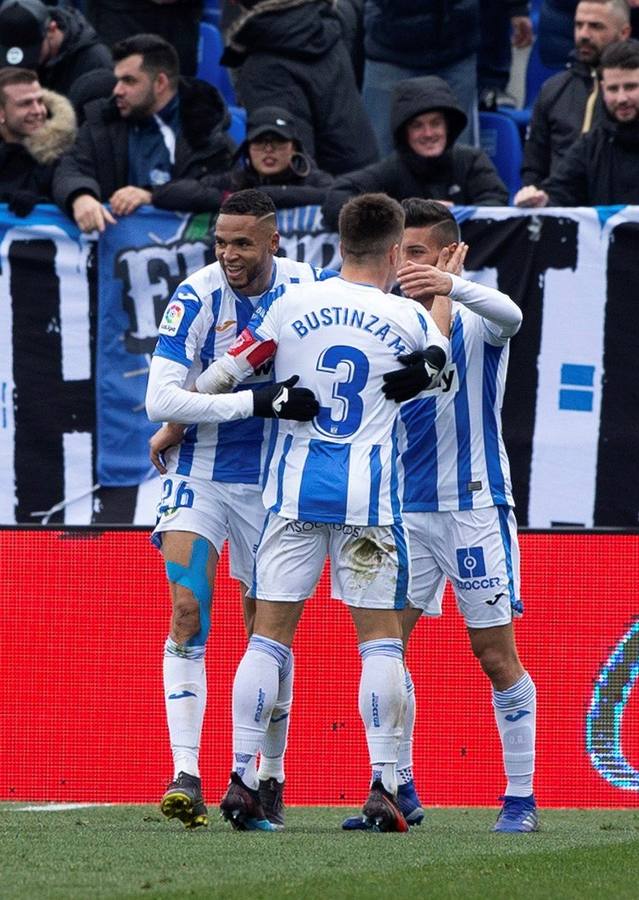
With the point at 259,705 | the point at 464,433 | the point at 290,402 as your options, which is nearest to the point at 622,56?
the point at 464,433

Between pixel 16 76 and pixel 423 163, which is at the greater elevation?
pixel 16 76

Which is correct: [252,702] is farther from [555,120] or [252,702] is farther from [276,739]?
[555,120]

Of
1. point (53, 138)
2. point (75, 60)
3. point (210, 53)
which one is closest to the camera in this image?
point (53, 138)

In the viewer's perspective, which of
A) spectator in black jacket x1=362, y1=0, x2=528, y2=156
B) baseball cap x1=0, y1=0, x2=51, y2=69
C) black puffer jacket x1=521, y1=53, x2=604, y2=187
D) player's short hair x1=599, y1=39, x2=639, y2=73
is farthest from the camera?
spectator in black jacket x1=362, y1=0, x2=528, y2=156

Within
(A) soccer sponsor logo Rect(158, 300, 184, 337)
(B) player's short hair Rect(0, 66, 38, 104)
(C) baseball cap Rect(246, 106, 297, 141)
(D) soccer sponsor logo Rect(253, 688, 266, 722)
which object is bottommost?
(D) soccer sponsor logo Rect(253, 688, 266, 722)

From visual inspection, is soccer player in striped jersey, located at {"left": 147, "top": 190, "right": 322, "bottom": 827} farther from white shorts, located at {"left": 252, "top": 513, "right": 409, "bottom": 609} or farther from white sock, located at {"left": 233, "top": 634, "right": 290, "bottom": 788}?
white shorts, located at {"left": 252, "top": 513, "right": 409, "bottom": 609}

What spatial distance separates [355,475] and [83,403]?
4480mm

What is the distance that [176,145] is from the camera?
10.8m

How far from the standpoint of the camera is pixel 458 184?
10273 millimetres

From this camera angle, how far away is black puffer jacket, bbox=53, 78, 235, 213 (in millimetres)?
10609

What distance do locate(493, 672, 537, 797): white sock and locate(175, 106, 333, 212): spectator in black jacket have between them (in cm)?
413

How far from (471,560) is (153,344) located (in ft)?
12.9

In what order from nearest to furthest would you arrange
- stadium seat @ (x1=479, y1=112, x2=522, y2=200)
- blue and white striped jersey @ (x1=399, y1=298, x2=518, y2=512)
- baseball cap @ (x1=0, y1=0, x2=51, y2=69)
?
blue and white striped jersey @ (x1=399, y1=298, x2=518, y2=512) → baseball cap @ (x1=0, y1=0, x2=51, y2=69) → stadium seat @ (x1=479, y1=112, x2=522, y2=200)

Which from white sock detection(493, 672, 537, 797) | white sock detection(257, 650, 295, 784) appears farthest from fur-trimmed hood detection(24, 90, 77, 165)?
white sock detection(493, 672, 537, 797)
